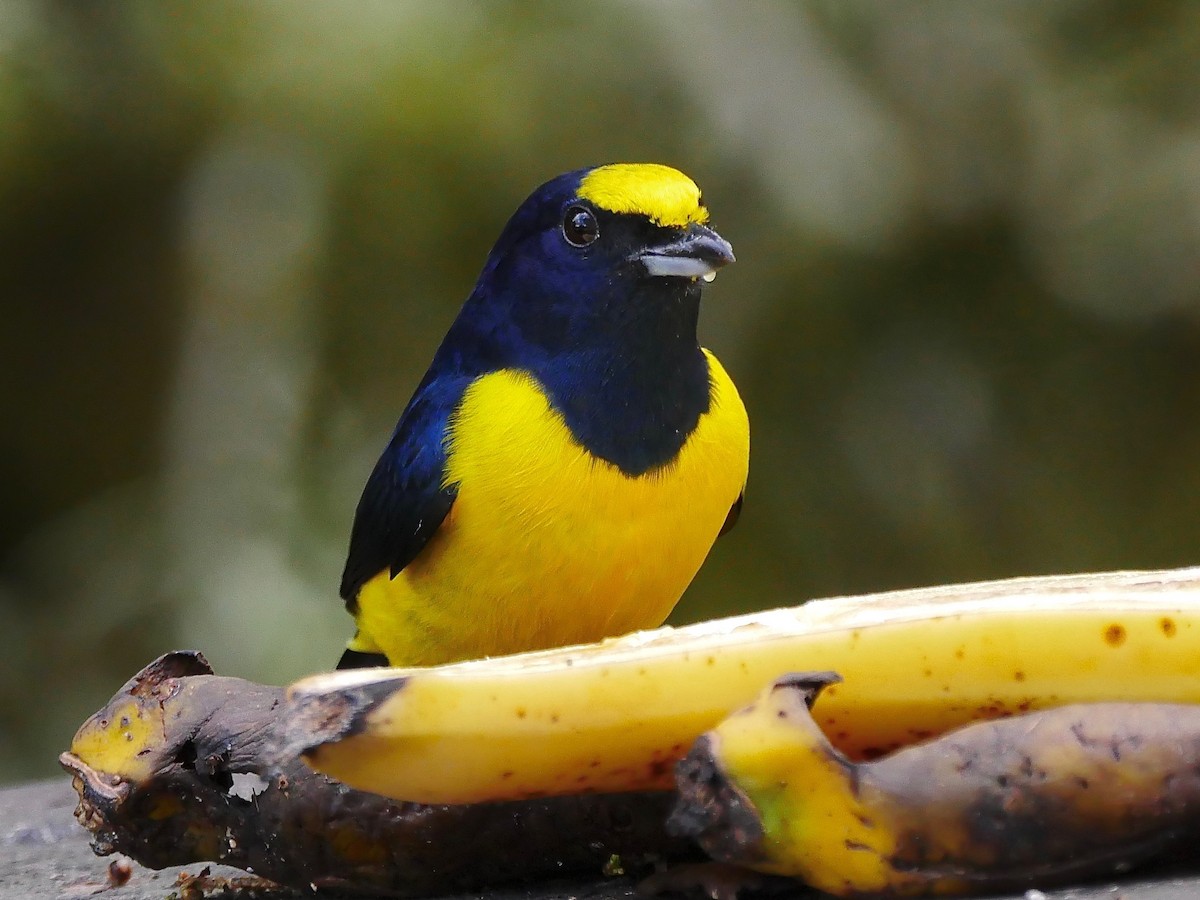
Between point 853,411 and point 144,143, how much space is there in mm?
2643

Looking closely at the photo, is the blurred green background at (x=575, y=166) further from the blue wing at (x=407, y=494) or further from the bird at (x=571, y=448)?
the bird at (x=571, y=448)

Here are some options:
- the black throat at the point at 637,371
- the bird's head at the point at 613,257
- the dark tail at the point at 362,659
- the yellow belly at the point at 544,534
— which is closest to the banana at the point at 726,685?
the yellow belly at the point at 544,534

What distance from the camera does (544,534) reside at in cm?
288

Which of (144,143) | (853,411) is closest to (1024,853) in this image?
(853,411)

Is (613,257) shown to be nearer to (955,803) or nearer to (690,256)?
(690,256)

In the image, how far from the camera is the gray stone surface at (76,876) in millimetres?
1763

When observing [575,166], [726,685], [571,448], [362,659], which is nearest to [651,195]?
[571,448]

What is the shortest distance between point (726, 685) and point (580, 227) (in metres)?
1.42

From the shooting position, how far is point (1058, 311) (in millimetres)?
5652

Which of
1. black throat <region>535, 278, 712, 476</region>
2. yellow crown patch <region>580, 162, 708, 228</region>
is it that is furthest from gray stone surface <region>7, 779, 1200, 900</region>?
yellow crown patch <region>580, 162, 708, 228</region>

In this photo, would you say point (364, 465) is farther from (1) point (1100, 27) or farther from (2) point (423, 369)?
(1) point (1100, 27)

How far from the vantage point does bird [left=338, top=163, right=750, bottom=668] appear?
2.90 meters

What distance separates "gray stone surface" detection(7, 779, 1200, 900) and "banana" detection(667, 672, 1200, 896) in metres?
0.05

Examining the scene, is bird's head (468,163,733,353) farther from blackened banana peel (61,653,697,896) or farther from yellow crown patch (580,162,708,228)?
blackened banana peel (61,653,697,896)
